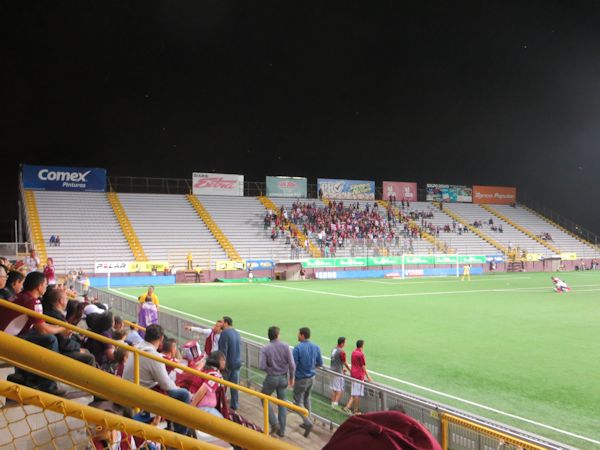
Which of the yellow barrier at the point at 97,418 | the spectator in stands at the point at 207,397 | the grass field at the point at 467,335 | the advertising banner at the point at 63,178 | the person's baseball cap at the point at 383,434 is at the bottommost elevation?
the grass field at the point at 467,335

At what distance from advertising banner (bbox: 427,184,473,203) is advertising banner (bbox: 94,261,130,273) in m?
40.8

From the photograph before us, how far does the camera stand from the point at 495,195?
69312 mm

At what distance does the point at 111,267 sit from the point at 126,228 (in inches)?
330

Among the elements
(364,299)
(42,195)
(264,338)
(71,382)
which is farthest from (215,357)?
(42,195)

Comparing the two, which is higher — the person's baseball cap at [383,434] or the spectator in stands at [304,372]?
the person's baseball cap at [383,434]

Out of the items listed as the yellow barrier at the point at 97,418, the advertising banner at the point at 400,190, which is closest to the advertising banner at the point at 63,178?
the advertising banner at the point at 400,190

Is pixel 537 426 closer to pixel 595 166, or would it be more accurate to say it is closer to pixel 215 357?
pixel 215 357

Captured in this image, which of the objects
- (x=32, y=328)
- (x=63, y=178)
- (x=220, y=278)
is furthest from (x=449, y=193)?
(x=32, y=328)

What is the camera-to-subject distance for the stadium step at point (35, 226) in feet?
124

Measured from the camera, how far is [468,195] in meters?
67.6

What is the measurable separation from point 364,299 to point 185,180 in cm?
3165

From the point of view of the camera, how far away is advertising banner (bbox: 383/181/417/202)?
2455 inches

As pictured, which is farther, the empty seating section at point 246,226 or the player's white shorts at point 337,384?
the empty seating section at point 246,226

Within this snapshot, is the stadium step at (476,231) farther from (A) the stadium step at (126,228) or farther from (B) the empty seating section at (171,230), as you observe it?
(A) the stadium step at (126,228)
